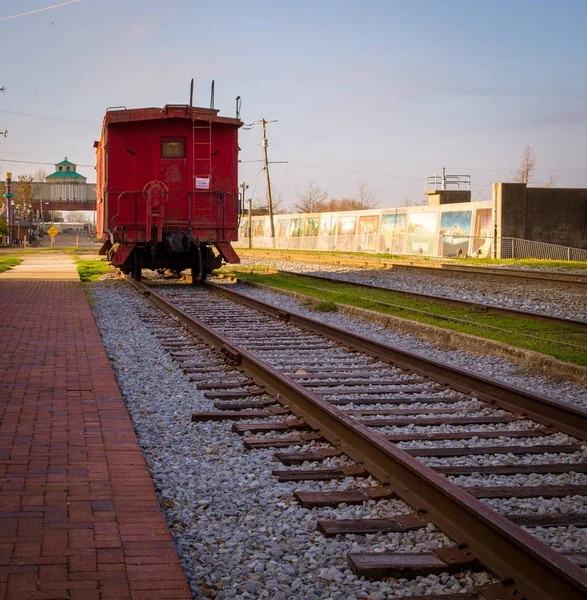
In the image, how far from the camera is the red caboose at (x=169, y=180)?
1748 cm

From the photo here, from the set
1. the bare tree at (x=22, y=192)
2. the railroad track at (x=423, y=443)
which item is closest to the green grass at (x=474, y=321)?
the railroad track at (x=423, y=443)

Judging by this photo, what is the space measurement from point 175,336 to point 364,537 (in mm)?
7272

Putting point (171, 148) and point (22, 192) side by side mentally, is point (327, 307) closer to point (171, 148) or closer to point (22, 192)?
point (171, 148)

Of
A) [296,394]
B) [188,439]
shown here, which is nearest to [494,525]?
[188,439]

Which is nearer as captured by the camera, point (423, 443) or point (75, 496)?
point (75, 496)

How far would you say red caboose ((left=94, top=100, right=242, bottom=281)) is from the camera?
57.4 feet

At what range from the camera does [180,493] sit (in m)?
4.48

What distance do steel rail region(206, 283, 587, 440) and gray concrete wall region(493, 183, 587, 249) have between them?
29.9 metres

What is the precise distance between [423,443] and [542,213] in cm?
3748

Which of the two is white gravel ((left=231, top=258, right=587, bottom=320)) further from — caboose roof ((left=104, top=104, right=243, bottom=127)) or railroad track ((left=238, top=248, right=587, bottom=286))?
caboose roof ((left=104, top=104, right=243, bottom=127))

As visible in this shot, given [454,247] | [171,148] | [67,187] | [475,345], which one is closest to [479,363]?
[475,345]

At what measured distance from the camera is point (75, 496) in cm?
409

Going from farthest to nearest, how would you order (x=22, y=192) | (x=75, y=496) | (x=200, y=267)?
(x=22, y=192) < (x=200, y=267) < (x=75, y=496)

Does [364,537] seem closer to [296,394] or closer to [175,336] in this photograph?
[296,394]
